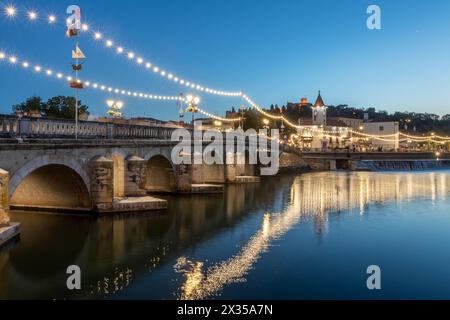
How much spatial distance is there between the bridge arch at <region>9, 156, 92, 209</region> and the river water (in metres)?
1.10

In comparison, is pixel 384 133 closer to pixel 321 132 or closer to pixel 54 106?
pixel 321 132

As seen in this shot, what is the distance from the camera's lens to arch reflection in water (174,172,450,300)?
15.1 meters

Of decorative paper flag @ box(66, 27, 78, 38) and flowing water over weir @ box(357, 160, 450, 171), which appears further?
flowing water over weir @ box(357, 160, 450, 171)

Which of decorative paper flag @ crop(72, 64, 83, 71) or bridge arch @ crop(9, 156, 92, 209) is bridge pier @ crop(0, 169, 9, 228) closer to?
bridge arch @ crop(9, 156, 92, 209)

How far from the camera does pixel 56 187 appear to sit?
26562 mm

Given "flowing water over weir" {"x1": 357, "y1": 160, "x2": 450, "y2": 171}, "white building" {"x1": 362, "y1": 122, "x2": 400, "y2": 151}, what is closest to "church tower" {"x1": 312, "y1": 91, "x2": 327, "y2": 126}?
"white building" {"x1": 362, "y1": 122, "x2": 400, "y2": 151}

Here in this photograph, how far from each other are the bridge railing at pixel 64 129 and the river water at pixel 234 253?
4665mm

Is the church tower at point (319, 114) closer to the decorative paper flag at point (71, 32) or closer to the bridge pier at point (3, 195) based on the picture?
the decorative paper flag at point (71, 32)

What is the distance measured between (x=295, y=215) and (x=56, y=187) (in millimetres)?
14706

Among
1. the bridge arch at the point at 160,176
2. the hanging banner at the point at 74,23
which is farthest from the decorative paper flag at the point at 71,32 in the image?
the bridge arch at the point at 160,176

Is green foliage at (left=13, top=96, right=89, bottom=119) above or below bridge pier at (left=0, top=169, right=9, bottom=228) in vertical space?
above

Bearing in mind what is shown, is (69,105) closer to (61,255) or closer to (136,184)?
(136,184)
